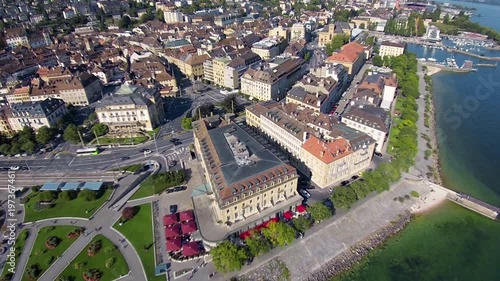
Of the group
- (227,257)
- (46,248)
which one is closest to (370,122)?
(227,257)

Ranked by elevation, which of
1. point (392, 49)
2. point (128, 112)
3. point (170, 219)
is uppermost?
point (392, 49)

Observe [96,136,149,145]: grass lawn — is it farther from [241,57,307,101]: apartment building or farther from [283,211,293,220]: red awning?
[283,211,293,220]: red awning

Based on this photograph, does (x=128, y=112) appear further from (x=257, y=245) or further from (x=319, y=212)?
(x=319, y=212)

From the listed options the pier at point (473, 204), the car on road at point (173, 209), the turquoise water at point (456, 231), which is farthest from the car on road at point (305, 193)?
the pier at point (473, 204)

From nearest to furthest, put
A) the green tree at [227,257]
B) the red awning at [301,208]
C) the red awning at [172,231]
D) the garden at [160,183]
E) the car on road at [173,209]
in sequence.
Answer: the green tree at [227,257] → the red awning at [172,231] → the red awning at [301,208] → the car on road at [173,209] → the garden at [160,183]

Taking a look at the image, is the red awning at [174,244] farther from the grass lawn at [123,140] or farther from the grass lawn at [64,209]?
the grass lawn at [123,140]

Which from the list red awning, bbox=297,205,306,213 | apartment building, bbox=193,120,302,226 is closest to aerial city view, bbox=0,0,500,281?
apartment building, bbox=193,120,302,226
